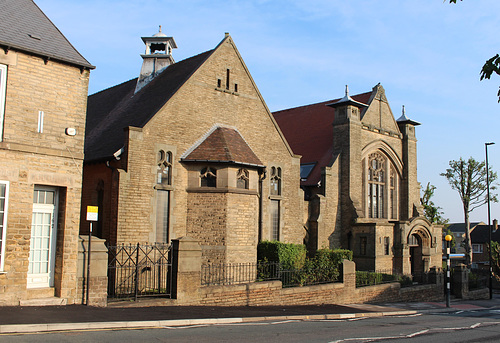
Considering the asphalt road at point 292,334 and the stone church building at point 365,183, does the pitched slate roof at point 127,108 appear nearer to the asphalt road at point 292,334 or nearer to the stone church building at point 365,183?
the stone church building at point 365,183

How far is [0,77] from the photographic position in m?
12.8

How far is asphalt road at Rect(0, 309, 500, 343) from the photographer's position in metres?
9.73

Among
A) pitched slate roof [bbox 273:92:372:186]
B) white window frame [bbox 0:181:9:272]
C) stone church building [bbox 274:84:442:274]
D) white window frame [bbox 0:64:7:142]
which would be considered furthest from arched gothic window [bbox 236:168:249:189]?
white window frame [bbox 0:64:7:142]

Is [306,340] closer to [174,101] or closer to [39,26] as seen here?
[39,26]

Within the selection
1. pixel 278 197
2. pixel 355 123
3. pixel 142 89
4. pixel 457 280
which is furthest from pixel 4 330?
pixel 457 280

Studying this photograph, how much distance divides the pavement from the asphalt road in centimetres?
41

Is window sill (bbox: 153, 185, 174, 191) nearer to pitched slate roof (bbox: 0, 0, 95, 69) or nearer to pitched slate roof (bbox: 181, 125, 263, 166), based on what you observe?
pitched slate roof (bbox: 181, 125, 263, 166)

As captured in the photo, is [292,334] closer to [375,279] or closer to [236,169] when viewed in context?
[236,169]

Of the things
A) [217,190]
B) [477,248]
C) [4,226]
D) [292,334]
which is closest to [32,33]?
[4,226]

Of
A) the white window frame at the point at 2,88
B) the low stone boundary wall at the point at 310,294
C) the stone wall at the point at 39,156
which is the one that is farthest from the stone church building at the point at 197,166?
the white window frame at the point at 2,88

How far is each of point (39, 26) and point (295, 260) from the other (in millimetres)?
14752

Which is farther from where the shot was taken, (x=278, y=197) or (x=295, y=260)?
(x=278, y=197)

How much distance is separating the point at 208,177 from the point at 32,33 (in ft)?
32.2

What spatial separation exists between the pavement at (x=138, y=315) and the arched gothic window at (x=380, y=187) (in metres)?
15.6
